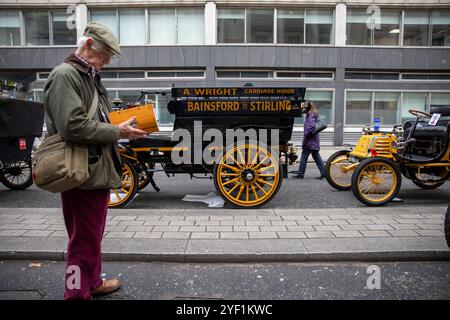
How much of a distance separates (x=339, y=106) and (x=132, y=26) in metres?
11.8

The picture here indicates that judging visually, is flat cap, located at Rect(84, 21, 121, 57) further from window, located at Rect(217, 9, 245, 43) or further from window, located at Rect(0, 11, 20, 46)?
window, located at Rect(0, 11, 20, 46)

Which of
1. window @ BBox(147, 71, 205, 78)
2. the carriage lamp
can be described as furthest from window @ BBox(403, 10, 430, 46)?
the carriage lamp

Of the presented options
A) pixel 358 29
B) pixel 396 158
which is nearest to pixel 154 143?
pixel 396 158

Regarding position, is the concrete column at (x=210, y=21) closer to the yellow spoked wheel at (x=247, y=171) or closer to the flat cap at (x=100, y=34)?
the yellow spoked wheel at (x=247, y=171)

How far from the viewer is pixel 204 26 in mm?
17125

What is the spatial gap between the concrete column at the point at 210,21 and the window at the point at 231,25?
436 mm

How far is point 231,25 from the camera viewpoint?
56.7 ft

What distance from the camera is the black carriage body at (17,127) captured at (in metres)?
5.89

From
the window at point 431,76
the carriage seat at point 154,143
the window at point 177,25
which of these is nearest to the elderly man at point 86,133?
the carriage seat at point 154,143

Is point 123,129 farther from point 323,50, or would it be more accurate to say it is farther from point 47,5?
point 47,5

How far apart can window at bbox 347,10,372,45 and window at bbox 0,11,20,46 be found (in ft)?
59.0

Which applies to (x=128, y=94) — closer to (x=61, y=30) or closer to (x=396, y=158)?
(x=61, y=30)
